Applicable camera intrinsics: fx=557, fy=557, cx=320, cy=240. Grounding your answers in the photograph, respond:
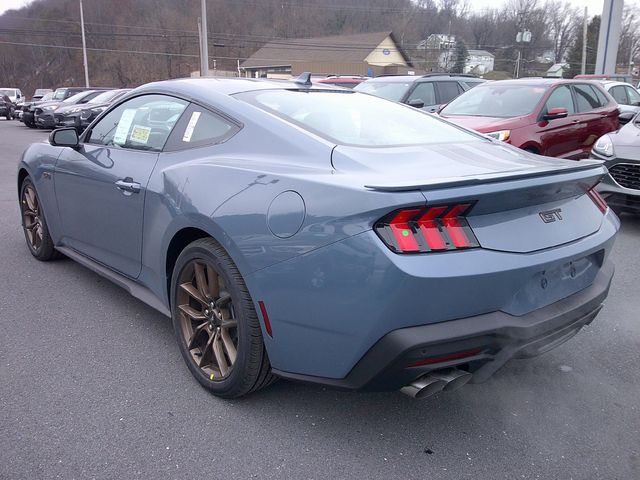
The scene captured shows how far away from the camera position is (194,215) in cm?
266

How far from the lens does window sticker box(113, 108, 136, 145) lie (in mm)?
3605

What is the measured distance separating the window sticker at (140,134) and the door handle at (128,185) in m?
0.27

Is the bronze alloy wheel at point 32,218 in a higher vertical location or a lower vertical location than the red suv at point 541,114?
lower

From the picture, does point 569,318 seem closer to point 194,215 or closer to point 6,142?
point 194,215

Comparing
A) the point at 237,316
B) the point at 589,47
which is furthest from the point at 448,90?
the point at 589,47

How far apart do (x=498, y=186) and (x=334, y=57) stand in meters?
65.6

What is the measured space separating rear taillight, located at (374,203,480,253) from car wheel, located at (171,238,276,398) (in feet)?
2.55

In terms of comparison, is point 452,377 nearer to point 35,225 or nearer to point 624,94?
point 35,225

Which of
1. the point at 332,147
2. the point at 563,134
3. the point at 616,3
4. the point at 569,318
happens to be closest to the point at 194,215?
the point at 332,147

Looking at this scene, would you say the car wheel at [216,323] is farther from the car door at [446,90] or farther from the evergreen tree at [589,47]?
the evergreen tree at [589,47]

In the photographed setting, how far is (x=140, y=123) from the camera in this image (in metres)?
3.49

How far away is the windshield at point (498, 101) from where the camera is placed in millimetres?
7891

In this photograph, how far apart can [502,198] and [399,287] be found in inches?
22.3

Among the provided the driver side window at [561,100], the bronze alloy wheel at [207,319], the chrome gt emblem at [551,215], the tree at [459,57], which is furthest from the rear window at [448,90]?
the tree at [459,57]
